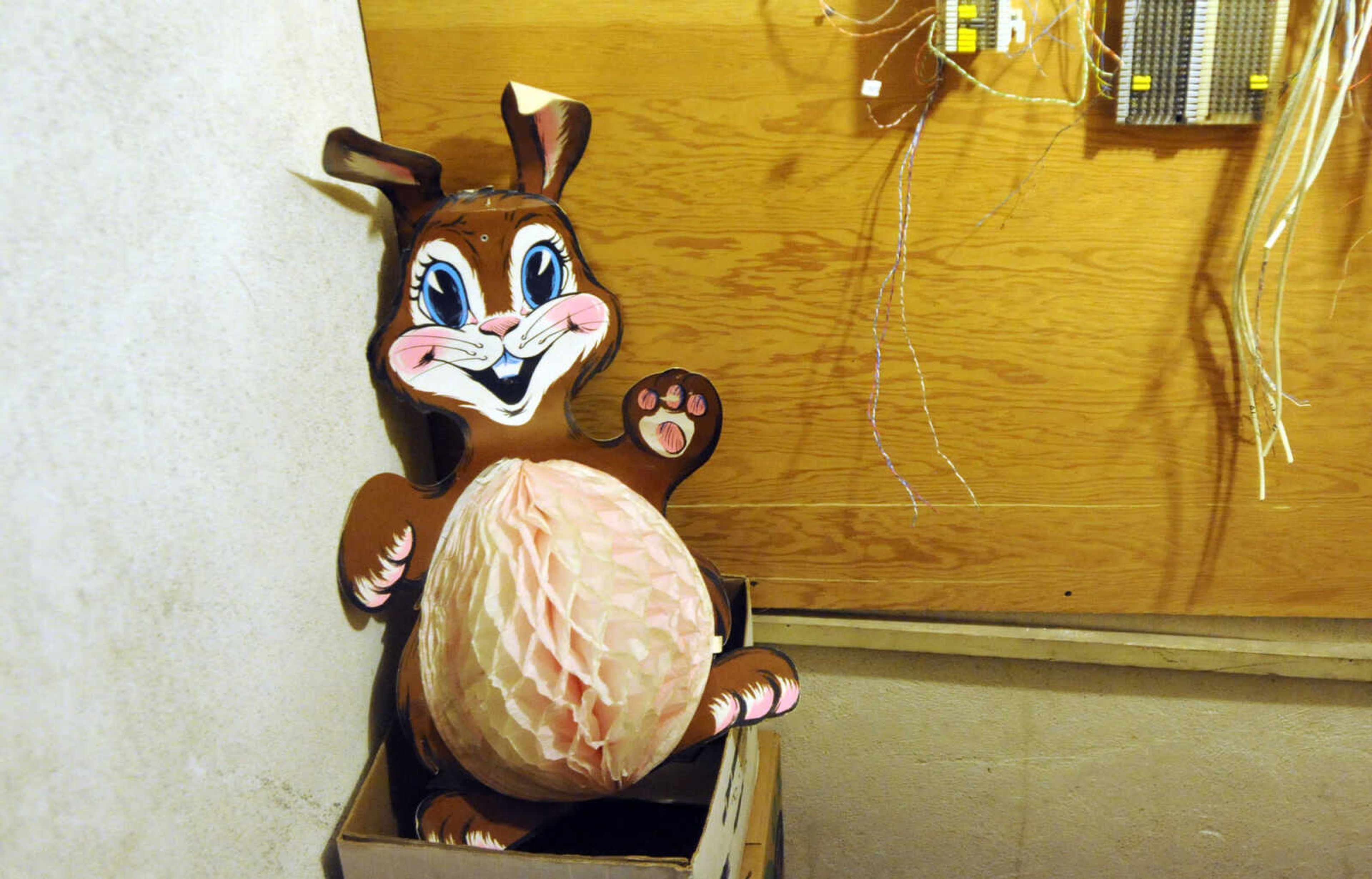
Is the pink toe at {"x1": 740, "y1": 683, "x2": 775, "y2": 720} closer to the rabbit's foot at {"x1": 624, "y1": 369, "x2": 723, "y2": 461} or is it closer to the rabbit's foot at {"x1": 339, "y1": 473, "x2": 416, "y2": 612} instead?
the rabbit's foot at {"x1": 624, "y1": 369, "x2": 723, "y2": 461}

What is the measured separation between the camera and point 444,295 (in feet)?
3.16

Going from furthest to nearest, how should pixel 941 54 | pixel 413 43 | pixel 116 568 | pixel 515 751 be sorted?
pixel 413 43, pixel 941 54, pixel 515 751, pixel 116 568

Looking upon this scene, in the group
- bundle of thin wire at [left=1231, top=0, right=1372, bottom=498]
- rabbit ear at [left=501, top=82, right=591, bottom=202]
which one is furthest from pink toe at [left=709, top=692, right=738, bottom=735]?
bundle of thin wire at [left=1231, top=0, right=1372, bottom=498]

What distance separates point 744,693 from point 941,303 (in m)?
0.59

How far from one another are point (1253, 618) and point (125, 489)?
1.47 meters

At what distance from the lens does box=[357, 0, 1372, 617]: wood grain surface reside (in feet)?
3.30

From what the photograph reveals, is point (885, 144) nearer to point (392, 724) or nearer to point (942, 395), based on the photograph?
point (942, 395)

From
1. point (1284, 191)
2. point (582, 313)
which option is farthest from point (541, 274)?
point (1284, 191)

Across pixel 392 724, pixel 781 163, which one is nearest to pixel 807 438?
pixel 781 163

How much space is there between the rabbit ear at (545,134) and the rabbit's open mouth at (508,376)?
0.71ft

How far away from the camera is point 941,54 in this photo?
94 cm

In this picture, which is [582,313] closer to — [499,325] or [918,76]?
[499,325]

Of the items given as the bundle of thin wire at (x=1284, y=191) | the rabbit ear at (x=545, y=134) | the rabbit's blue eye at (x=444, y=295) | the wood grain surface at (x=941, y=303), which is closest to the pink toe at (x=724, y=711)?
the wood grain surface at (x=941, y=303)

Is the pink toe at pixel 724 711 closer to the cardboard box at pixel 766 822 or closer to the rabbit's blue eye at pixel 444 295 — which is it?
the cardboard box at pixel 766 822
